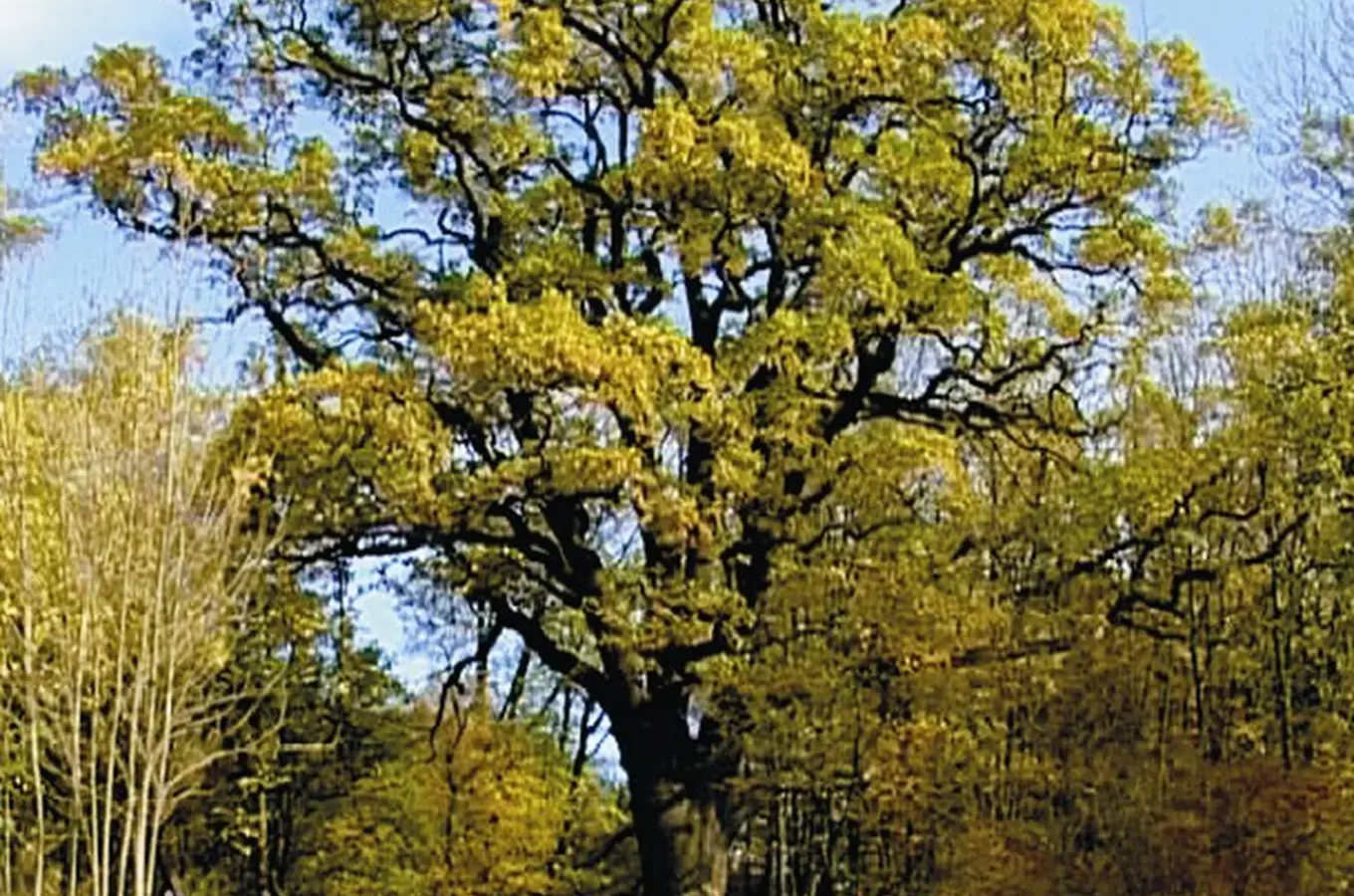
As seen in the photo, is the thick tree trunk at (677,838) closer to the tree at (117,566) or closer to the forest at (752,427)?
the forest at (752,427)

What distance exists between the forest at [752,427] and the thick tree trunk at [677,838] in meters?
0.04

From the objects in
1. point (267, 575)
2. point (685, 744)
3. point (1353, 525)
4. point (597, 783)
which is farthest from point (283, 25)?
point (597, 783)

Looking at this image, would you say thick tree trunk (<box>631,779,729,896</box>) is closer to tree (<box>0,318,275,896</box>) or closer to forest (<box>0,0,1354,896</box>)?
forest (<box>0,0,1354,896</box>)

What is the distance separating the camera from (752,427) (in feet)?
45.2

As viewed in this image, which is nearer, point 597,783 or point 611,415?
point 611,415

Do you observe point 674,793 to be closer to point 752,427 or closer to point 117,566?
point 752,427

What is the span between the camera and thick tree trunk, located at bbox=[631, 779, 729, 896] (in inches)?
587

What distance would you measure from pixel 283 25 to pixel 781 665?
627 cm

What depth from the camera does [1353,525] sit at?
13375 mm

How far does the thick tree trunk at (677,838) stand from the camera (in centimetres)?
1491

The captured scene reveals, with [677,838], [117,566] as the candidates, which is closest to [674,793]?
[677,838]

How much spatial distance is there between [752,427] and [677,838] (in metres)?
3.47

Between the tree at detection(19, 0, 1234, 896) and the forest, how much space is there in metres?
0.04

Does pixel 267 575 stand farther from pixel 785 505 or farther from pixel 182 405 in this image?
pixel 785 505
